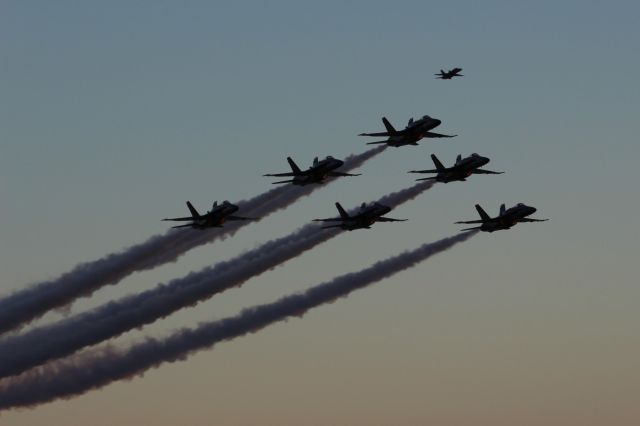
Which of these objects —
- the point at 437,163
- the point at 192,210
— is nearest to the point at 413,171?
the point at 437,163

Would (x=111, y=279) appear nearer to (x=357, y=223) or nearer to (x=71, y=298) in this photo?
(x=71, y=298)

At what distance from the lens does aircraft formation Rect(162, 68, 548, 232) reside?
4604 inches

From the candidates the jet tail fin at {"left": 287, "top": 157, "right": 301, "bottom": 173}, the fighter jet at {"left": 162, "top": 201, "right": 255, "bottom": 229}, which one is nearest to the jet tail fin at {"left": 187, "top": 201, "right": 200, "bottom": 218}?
the fighter jet at {"left": 162, "top": 201, "right": 255, "bottom": 229}

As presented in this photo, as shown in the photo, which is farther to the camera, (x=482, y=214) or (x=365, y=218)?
(x=482, y=214)

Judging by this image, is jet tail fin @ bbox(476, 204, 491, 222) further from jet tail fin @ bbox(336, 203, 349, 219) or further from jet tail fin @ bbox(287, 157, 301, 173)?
jet tail fin @ bbox(287, 157, 301, 173)

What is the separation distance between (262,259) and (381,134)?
1702 cm

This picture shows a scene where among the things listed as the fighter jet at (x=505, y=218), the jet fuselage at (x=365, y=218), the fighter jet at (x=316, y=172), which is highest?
the fighter jet at (x=316, y=172)

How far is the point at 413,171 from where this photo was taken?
119125 millimetres

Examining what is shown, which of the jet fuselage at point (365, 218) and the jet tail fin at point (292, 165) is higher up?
the jet tail fin at point (292, 165)

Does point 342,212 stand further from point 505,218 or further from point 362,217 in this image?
point 505,218

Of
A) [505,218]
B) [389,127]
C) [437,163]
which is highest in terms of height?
[389,127]

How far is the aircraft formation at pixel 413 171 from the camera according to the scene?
117 meters

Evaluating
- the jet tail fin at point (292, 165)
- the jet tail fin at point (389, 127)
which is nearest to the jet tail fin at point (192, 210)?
the jet tail fin at point (292, 165)

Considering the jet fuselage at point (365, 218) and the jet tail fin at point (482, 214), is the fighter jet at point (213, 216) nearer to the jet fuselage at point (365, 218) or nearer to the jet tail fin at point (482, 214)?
the jet fuselage at point (365, 218)
